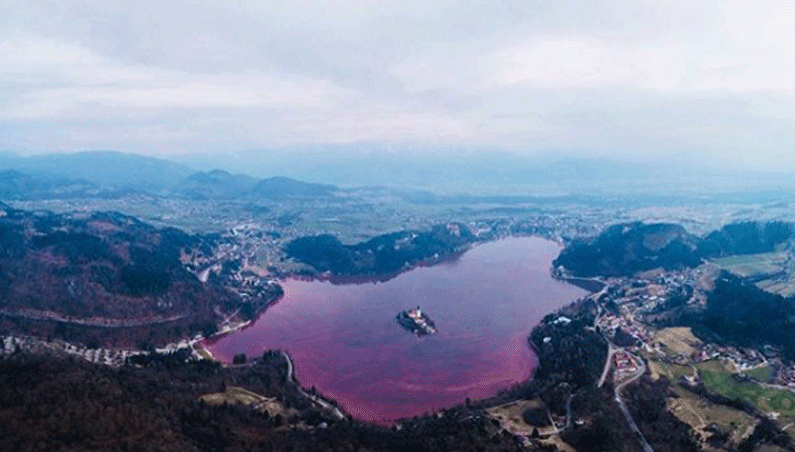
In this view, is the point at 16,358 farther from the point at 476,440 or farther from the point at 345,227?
the point at 345,227

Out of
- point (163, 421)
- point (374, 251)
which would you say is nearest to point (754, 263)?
point (374, 251)

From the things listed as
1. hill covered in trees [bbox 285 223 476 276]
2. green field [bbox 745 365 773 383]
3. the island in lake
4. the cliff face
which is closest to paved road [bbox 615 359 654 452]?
green field [bbox 745 365 773 383]

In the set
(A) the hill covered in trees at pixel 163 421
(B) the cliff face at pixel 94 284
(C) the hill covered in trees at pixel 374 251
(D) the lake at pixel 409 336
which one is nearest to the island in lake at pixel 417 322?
(D) the lake at pixel 409 336

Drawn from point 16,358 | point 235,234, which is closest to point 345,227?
point 235,234

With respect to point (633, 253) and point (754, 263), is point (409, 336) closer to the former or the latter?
point (633, 253)

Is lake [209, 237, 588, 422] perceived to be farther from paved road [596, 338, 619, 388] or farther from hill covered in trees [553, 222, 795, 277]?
hill covered in trees [553, 222, 795, 277]

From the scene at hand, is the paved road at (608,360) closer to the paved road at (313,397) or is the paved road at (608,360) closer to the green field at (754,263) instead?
the paved road at (313,397)

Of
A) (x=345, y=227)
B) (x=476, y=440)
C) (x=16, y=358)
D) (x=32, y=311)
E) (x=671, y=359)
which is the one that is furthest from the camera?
(x=345, y=227)
